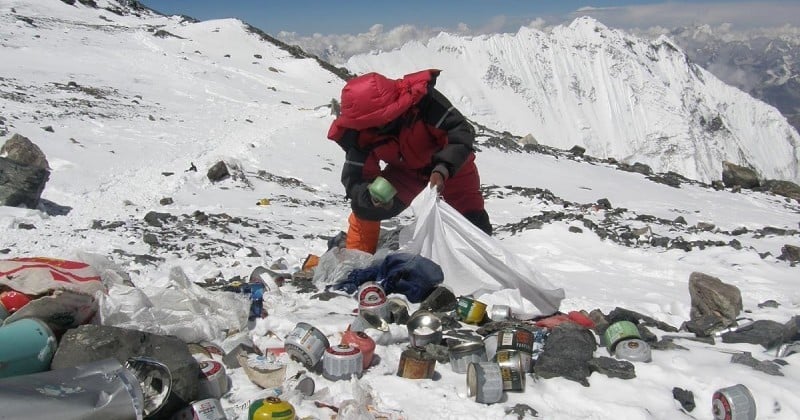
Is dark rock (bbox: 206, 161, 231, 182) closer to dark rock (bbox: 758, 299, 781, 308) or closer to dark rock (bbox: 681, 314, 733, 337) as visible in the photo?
dark rock (bbox: 681, 314, 733, 337)

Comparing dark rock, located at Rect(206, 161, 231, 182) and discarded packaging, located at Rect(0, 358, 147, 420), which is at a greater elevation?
discarded packaging, located at Rect(0, 358, 147, 420)

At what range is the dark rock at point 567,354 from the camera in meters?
3.61

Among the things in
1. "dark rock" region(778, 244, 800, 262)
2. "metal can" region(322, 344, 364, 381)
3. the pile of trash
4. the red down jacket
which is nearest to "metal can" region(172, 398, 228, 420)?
the pile of trash

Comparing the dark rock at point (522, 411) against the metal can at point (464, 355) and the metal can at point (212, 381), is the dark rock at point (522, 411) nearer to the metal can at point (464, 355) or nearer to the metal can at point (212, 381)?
the metal can at point (464, 355)

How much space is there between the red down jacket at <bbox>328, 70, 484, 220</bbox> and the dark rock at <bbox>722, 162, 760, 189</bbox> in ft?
55.4

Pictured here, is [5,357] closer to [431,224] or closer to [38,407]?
[38,407]

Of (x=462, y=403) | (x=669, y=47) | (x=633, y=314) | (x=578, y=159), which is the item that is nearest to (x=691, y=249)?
(x=633, y=314)

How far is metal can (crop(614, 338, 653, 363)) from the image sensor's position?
3.83 metres

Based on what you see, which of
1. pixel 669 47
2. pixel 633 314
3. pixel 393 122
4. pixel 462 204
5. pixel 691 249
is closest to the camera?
pixel 633 314

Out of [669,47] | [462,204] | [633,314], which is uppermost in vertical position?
[669,47]

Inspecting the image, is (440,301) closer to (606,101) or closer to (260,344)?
(260,344)

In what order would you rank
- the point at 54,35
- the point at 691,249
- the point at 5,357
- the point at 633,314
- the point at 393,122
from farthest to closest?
the point at 54,35 < the point at 691,249 < the point at 393,122 < the point at 633,314 < the point at 5,357

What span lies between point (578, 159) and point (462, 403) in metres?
20.1

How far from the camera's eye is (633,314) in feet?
Answer: 16.2
